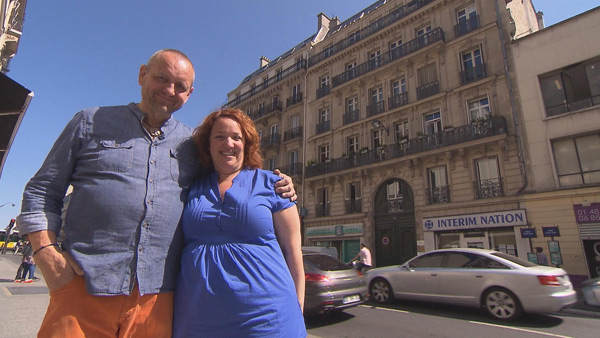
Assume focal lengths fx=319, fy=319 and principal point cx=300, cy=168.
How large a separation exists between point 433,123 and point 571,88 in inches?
235

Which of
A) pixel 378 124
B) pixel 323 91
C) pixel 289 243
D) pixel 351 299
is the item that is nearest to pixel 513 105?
pixel 378 124

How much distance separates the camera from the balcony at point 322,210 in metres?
21.9

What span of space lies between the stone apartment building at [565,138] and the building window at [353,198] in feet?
28.4

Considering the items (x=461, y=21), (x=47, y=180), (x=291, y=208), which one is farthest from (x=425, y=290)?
(x=461, y=21)

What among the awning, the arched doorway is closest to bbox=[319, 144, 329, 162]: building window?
the arched doorway

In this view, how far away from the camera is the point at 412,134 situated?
18328mm

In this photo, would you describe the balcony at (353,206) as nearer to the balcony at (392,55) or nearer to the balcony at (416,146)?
the balcony at (416,146)

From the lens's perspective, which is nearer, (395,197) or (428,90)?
(428,90)

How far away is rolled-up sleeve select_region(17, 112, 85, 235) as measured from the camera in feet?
4.65

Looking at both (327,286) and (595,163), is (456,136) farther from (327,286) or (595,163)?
(327,286)

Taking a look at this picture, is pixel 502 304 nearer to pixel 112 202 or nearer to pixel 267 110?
pixel 112 202

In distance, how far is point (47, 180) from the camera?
1.51 meters

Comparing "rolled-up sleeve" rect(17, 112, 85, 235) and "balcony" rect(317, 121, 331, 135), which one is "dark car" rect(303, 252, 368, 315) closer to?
"rolled-up sleeve" rect(17, 112, 85, 235)

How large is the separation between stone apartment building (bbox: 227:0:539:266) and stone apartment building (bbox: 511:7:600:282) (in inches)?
22.8
